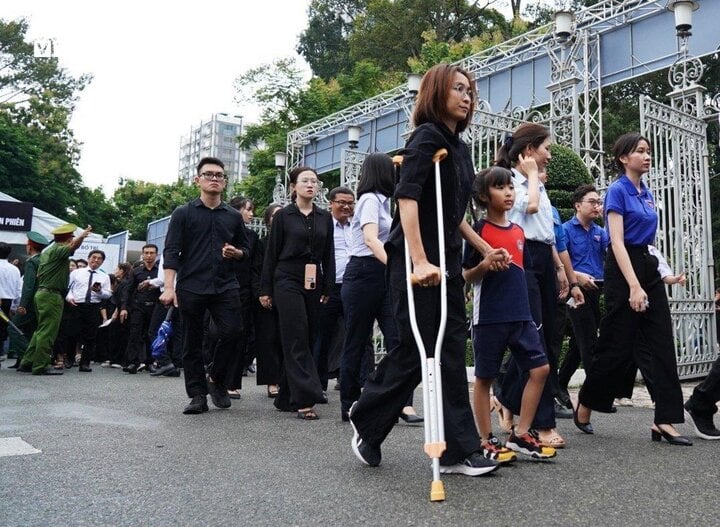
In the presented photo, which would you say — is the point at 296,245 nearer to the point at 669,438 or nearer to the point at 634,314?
the point at 634,314

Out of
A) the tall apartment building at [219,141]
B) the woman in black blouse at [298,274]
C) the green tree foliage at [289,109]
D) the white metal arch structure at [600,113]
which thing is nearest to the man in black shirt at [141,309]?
the white metal arch structure at [600,113]

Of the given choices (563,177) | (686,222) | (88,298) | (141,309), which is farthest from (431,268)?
(88,298)

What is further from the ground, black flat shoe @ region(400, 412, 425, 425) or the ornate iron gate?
the ornate iron gate

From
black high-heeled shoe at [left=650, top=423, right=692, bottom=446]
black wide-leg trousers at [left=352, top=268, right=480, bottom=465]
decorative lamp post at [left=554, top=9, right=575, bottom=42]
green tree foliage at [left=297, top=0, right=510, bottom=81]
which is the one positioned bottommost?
black high-heeled shoe at [left=650, top=423, right=692, bottom=446]

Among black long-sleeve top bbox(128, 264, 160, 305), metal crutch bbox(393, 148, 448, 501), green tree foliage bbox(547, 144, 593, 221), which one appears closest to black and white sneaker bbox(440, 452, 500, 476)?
metal crutch bbox(393, 148, 448, 501)

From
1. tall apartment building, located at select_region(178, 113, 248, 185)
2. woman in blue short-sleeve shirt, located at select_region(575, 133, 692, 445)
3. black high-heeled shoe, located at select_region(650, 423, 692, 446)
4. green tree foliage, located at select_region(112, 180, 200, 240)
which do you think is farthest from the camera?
tall apartment building, located at select_region(178, 113, 248, 185)

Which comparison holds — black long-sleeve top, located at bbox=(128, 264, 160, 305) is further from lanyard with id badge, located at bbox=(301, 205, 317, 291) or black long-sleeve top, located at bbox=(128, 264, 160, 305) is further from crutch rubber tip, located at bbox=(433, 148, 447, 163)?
crutch rubber tip, located at bbox=(433, 148, 447, 163)

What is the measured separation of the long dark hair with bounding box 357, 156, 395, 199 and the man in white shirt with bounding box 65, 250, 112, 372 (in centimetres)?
769

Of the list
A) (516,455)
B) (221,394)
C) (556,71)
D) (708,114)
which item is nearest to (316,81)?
(556,71)

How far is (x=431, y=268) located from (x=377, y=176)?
1.79 meters

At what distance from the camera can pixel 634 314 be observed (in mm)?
4605

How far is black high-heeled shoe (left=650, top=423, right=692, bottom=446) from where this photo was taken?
437 centimetres

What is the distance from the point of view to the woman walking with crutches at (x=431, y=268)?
3.43 m

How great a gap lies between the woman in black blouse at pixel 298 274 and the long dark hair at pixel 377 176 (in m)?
1.12
